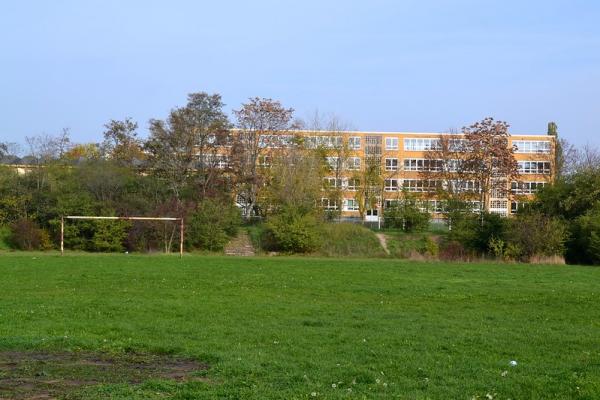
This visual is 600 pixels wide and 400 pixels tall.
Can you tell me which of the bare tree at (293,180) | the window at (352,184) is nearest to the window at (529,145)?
the window at (352,184)

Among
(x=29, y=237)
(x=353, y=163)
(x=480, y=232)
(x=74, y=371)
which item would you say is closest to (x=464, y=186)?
(x=353, y=163)

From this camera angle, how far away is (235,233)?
58094mm

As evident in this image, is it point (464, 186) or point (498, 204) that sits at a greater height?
point (464, 186)

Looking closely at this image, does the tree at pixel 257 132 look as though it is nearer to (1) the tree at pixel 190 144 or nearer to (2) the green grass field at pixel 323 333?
(1) the tree at pixel 190 144

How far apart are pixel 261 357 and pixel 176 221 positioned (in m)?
43.9

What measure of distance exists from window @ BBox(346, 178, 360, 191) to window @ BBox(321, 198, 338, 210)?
237 inches

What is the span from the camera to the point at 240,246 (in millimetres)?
56406

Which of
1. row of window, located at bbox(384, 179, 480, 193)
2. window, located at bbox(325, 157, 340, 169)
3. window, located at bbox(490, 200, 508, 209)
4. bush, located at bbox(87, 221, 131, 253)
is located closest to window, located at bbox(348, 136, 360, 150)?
window, located at bbox(325, 157, 340, 169)

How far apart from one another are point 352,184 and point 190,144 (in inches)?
846

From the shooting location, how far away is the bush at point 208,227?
177 ft

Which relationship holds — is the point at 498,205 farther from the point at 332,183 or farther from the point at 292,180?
the point at 292,180

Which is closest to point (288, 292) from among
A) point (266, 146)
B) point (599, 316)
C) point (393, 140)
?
point (599, 316)

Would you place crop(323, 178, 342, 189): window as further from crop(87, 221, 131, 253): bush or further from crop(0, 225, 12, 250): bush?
crop(0, 225, 12, 250): bush

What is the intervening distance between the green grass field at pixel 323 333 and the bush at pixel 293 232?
27962 millimetres
